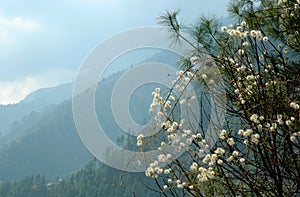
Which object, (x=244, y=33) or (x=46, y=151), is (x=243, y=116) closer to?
(x=244, y=33)

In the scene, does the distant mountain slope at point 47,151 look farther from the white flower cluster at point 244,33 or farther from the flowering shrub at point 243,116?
the white flower cluster at point 244,33

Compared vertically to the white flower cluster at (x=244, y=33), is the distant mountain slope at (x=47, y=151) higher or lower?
higher

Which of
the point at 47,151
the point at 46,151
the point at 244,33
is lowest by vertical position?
the point at 244,33

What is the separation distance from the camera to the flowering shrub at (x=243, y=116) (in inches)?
76.1

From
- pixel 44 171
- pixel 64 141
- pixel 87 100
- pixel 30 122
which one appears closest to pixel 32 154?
pixel 44 171

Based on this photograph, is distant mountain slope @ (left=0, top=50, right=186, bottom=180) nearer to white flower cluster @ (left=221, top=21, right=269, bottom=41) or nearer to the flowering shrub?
the flowering shrub

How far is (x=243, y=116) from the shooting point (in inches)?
83.0

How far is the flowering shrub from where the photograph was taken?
6.34 ft

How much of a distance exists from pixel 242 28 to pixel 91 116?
2286mm

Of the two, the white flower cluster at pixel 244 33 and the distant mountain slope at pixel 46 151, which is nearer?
the white flower cluster at pixel 244 33

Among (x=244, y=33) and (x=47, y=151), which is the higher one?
(x=47, y=151)

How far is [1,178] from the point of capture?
10056 centimetres

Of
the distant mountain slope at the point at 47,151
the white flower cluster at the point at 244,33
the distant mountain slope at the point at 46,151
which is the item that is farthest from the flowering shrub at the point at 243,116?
the distant mountain slope at the point at 46,151

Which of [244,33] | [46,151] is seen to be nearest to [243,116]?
[244,33]
